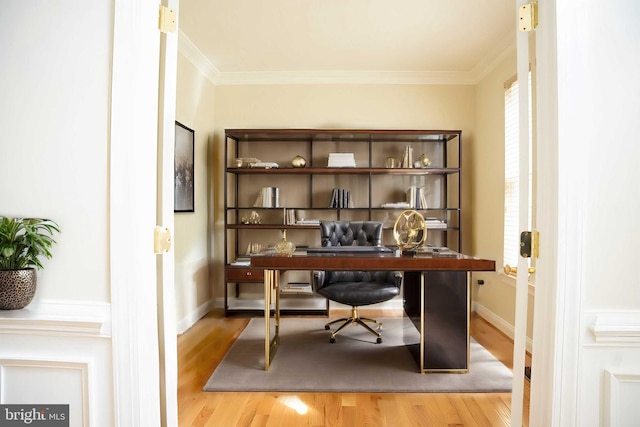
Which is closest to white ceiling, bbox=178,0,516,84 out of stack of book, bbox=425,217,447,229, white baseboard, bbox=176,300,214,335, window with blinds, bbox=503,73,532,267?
window with blinds, bbox=503,73,532,267

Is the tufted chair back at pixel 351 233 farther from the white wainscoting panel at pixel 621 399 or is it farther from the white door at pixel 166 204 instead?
the white wainscoting panel at pixel 621 399

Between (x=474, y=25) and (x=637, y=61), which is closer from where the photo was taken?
(x=637, y=61)

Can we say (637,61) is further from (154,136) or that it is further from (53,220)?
(53,220)

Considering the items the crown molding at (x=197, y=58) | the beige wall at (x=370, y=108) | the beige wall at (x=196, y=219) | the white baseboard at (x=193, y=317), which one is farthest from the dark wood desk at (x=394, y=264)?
the crown molding at (x=197, y=58)

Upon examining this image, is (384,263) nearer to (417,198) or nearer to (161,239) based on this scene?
(161,239)

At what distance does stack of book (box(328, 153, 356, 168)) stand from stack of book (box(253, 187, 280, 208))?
71cm

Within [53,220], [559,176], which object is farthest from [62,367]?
[559,176]

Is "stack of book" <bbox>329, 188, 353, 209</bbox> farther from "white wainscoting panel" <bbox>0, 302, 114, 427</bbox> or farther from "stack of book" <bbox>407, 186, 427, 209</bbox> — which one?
"white wainscoting panel" <bbox>0, 302, 114, 427</bbox>

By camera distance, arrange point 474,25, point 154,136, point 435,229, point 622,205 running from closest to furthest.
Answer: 1. point 622,205
2. point 154,136
3. point 474,25
4. point 435,229

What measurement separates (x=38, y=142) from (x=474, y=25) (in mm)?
3415

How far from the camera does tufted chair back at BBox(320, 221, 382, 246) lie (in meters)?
3.70

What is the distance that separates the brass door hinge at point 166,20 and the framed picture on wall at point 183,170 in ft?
7.74

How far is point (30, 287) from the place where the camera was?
1198 millimetres

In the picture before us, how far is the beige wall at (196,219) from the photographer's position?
12.1 ft
